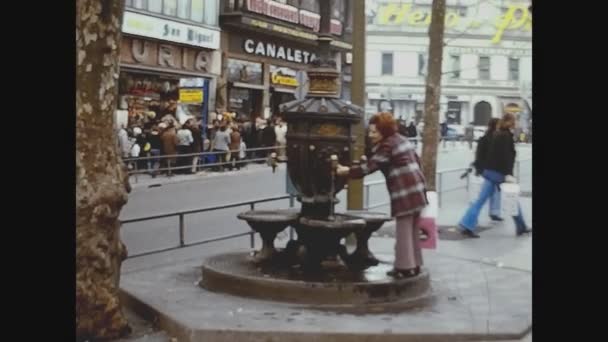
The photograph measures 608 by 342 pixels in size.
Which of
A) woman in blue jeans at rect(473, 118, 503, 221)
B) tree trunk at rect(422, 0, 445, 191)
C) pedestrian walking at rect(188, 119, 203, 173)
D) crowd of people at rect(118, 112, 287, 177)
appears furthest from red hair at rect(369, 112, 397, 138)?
pedestrian walking at rect(188, 119, 203, 173)

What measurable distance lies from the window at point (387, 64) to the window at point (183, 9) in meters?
31.3

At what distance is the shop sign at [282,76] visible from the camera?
3706cm

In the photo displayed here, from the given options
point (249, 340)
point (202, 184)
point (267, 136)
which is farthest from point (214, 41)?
point (249, 340)

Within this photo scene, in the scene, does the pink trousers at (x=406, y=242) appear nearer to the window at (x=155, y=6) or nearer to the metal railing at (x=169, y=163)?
the metal railing at (x=169, y=163)

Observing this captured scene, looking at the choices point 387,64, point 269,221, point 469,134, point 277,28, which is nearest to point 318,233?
point 269,221

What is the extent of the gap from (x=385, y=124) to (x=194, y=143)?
18224 mm

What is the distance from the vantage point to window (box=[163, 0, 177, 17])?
2969 centimetres

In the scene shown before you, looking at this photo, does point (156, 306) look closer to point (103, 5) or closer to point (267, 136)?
point (103, 5)

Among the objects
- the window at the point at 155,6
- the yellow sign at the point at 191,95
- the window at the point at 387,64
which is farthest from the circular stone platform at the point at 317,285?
the window at the point at 387,64

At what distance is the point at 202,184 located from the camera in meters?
22.7

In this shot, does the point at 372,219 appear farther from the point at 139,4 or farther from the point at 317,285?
the point at 139,4

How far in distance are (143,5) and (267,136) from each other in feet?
19.8

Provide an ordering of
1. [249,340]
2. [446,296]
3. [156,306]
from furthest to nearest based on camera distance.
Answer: [446,296] → [156,306] → [249,340]

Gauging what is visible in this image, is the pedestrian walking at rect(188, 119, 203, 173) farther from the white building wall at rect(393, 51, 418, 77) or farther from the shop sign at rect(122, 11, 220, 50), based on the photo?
the white building wall at rect(393, 51, 418, 77)
